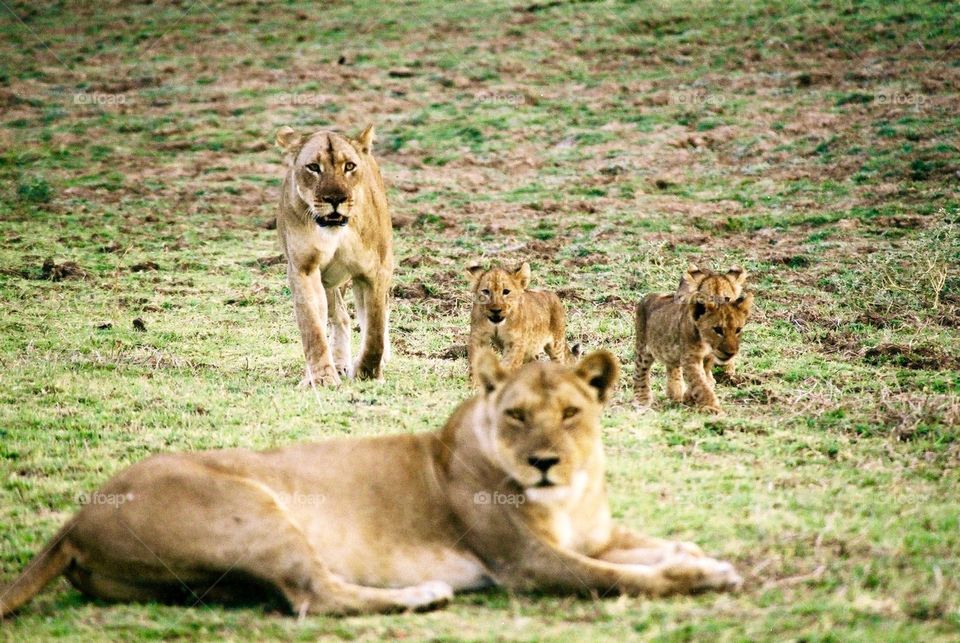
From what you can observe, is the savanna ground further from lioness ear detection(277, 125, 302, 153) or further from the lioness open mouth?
lioness ear detection(277, 125, 302, 153)

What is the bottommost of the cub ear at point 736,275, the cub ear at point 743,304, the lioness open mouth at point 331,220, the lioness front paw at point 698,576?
the lioness front paw at point 698,576

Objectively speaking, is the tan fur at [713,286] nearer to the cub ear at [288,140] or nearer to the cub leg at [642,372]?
the cub leg at [642,372]

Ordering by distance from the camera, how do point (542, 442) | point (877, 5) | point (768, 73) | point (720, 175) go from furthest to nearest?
point (877, 5) < point (768, 73) < point (720, 175) < point (542, 442)

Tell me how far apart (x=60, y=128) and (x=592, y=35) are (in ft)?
36.8

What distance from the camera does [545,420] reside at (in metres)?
4.61

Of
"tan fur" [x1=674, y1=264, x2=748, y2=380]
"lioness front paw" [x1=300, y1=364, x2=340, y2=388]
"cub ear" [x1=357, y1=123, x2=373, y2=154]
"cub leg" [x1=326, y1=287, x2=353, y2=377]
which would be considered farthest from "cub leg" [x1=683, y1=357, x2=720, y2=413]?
"cub ear" [x1=357, y1=123, x2=373, y2=154]

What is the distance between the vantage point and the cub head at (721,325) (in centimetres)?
830

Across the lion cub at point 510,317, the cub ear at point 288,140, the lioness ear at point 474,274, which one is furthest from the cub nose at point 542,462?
the cub ear at point 288,140

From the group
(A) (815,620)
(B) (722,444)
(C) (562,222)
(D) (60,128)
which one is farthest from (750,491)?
(D) (60,128)

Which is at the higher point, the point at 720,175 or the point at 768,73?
the point at 768,73

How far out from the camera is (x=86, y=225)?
53.9 feet

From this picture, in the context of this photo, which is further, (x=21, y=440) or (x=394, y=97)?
(x=394, y=97)

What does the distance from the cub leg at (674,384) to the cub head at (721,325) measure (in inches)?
18.4

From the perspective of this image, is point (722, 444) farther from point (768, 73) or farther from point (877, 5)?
point (877, 5)
